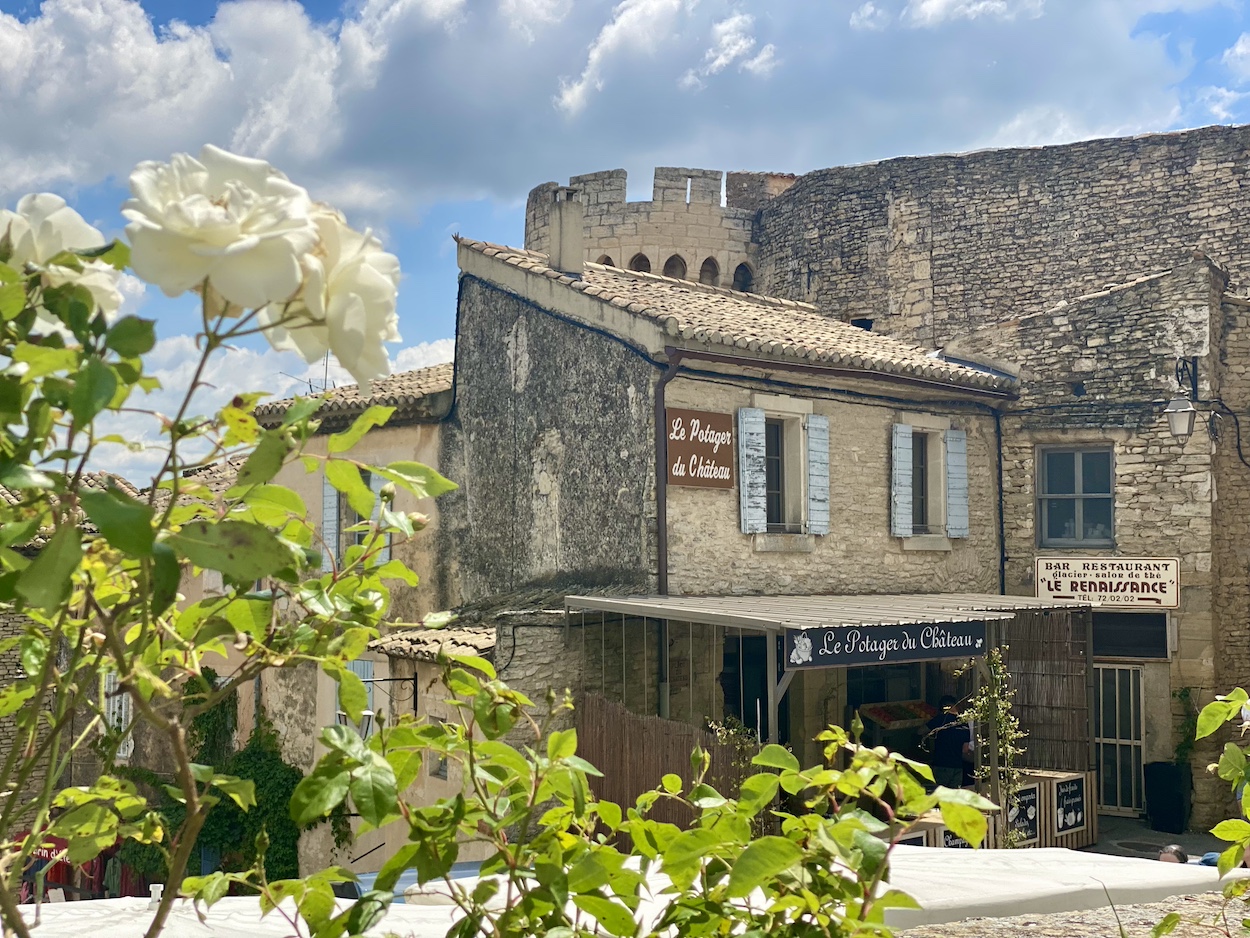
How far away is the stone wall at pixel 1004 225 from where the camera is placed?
1825 centimetres

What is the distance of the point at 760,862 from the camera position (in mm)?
1595

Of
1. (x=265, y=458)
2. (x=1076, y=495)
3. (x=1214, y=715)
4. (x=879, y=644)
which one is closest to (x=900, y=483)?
(x=1076, y=495)

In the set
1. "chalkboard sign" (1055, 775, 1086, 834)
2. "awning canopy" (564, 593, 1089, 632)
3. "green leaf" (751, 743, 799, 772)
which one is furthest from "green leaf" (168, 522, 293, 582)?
"chalkboard sign" (1055, 775, 1086, 834)

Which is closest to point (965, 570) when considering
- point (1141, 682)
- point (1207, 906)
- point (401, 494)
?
point (1141, 682)

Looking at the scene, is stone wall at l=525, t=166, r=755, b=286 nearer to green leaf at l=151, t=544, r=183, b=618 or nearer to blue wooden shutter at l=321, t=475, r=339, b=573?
blue wooden shutter at l=321, t=475, r=339, b=573

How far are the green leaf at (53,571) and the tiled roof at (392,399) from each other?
11.8 metres

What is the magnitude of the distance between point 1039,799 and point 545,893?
10444 mm

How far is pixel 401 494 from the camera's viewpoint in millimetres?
13266

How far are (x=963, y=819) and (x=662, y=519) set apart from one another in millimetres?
9183

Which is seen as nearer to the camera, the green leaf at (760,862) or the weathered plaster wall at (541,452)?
the green leaf at (760,862)

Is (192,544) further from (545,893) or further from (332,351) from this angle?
(545,893)

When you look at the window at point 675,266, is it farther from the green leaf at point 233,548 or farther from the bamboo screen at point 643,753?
the green leaf at point 233,548

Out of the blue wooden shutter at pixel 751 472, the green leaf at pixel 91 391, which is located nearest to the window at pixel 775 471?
the blue wooden shutter at pixel 751 472

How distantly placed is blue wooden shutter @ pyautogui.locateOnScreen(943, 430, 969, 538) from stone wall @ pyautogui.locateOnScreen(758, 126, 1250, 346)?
6.67 meters
